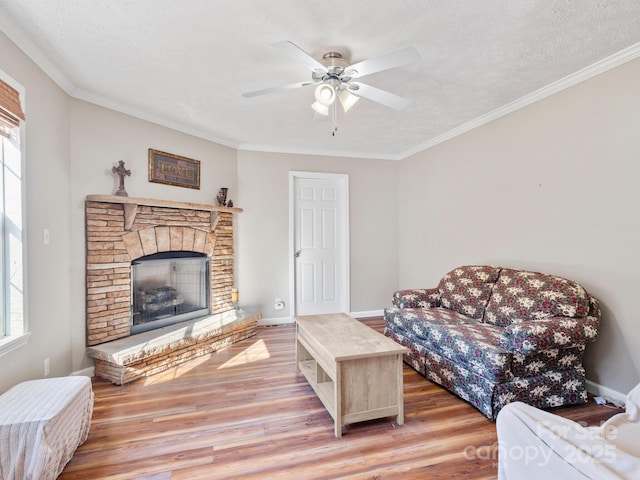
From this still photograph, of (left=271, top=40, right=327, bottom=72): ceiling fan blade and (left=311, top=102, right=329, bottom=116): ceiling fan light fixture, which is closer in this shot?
(left=271, top=40, right=327, bottom=72): ceiling fan blade

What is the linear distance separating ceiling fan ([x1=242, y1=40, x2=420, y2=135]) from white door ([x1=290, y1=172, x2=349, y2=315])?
2.22 m

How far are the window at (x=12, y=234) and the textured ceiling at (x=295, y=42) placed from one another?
1.98ft

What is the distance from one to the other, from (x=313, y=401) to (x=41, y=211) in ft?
7.85

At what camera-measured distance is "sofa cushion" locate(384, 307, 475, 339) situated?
2.85 meters

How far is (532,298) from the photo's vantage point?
257 cm

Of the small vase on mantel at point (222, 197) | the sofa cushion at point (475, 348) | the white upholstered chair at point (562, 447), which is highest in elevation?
the small vase on mantel at point (222, 197)

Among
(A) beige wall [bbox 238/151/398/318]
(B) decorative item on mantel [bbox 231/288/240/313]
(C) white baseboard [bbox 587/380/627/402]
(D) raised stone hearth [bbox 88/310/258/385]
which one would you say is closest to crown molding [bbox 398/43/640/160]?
(A) beige wall [bbox 238/151/398/318]

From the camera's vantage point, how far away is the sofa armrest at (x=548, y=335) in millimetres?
2059

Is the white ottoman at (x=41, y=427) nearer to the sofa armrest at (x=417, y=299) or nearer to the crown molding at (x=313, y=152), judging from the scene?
the sofa armrest at (x=417, y=299)

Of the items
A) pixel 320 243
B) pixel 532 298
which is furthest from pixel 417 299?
pixel 320 243

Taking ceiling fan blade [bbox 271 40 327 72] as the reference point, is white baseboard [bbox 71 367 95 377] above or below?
below

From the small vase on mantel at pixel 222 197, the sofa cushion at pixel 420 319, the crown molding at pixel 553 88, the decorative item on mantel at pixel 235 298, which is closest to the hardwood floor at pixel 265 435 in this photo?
the sofa cushion at pixel 420 319

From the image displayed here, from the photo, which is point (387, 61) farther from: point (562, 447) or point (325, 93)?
point (562, 447)

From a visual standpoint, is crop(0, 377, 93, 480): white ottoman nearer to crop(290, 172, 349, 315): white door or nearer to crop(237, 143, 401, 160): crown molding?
crop(290, 172, 349, 315): white door
